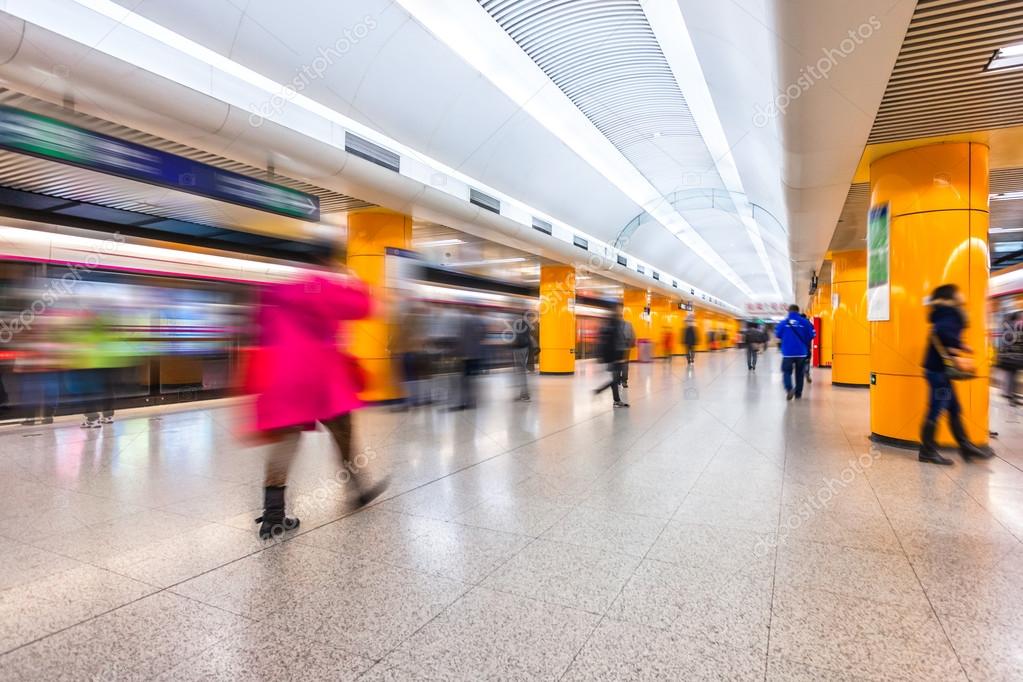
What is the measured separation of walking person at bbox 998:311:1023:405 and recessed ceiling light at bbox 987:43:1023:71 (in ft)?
28.9

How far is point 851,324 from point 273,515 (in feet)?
47.7

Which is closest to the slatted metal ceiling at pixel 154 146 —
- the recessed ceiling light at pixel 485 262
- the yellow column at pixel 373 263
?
the yellow column at pixel 373 263

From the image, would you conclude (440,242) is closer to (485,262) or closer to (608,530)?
(485,262)

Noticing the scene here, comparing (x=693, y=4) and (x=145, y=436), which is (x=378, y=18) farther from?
(x=145, y=436)

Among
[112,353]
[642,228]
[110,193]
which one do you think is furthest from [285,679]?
[642,228]

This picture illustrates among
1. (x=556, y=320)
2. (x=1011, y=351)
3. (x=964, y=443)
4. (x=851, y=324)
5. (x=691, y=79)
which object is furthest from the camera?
(x=556, y=320)

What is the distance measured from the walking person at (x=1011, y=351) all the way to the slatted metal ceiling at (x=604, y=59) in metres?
8.30

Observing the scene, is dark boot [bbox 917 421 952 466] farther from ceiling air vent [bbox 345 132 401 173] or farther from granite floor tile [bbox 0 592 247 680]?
ceiling air vent [bbox 345 132 401 173]

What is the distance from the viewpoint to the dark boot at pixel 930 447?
540 cm

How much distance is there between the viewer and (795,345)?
35.7ft

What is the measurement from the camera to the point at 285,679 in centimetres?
199
